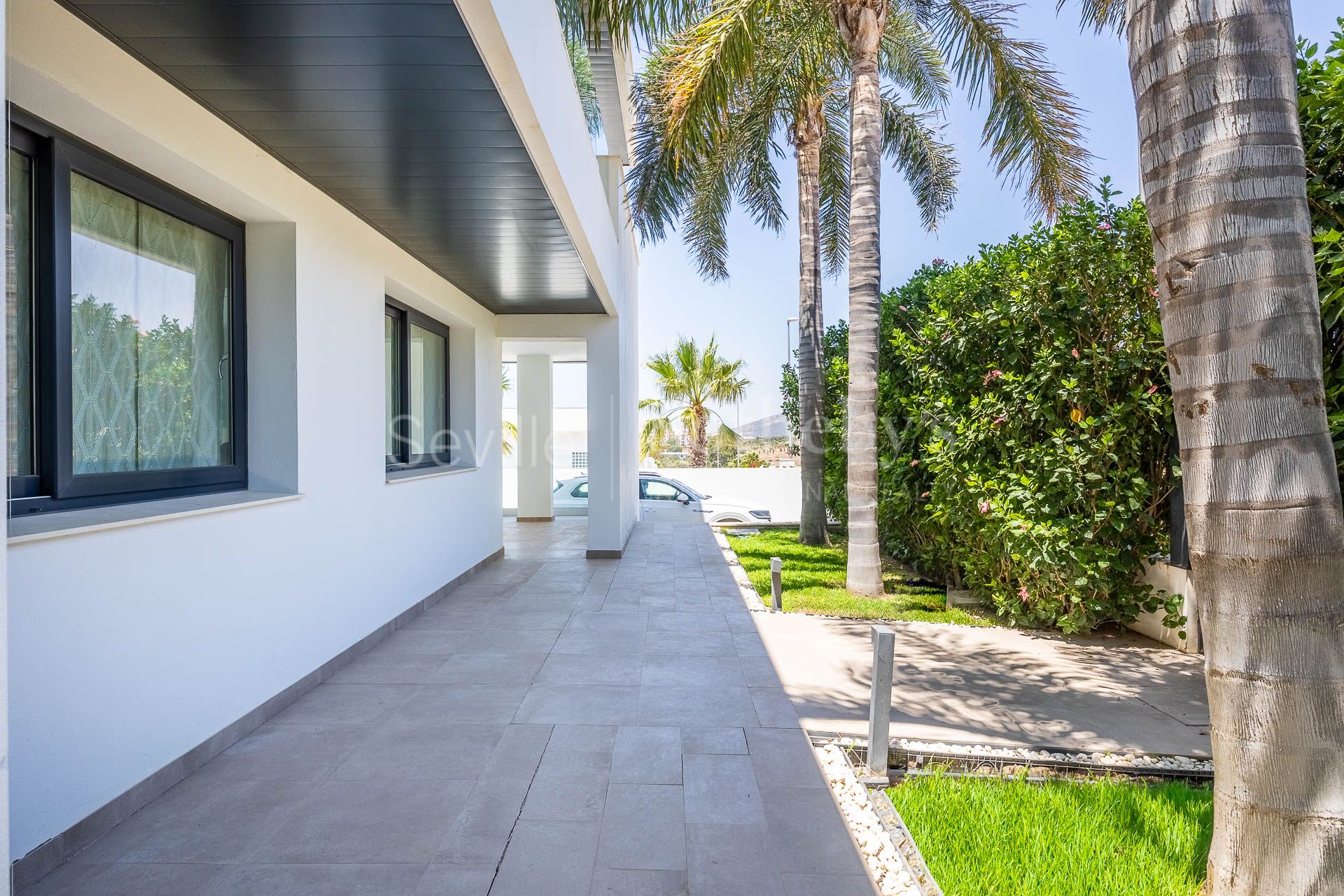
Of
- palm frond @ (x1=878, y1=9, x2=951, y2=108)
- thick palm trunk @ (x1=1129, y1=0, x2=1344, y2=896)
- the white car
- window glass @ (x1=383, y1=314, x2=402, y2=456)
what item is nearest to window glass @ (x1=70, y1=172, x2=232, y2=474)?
window glass @ (x1=383, y1=314, x2=402, y2=456)

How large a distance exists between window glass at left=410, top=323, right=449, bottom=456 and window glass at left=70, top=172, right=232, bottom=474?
3278 millimetres

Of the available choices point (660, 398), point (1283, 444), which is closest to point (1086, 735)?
point (1283, 444)

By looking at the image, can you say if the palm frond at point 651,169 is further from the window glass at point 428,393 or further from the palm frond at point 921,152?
the palm frond at point 921,152

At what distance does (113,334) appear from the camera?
3.47m

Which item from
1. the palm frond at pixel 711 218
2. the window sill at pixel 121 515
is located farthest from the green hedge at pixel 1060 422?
the palm frond at pixel 711 218

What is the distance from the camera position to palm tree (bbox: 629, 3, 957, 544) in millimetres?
7152

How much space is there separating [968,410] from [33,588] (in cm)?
651

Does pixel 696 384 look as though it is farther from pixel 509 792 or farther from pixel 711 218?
pixel 509 792

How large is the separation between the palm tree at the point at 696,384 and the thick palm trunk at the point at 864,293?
63.4ft

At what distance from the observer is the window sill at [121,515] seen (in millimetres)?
2750

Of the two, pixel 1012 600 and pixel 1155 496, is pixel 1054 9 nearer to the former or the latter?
pixel 1155 496

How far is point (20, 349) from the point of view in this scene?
296 cm

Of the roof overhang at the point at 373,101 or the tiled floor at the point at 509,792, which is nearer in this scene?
the tiled floor at the point at 509,792

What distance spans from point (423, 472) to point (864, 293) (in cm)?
469
